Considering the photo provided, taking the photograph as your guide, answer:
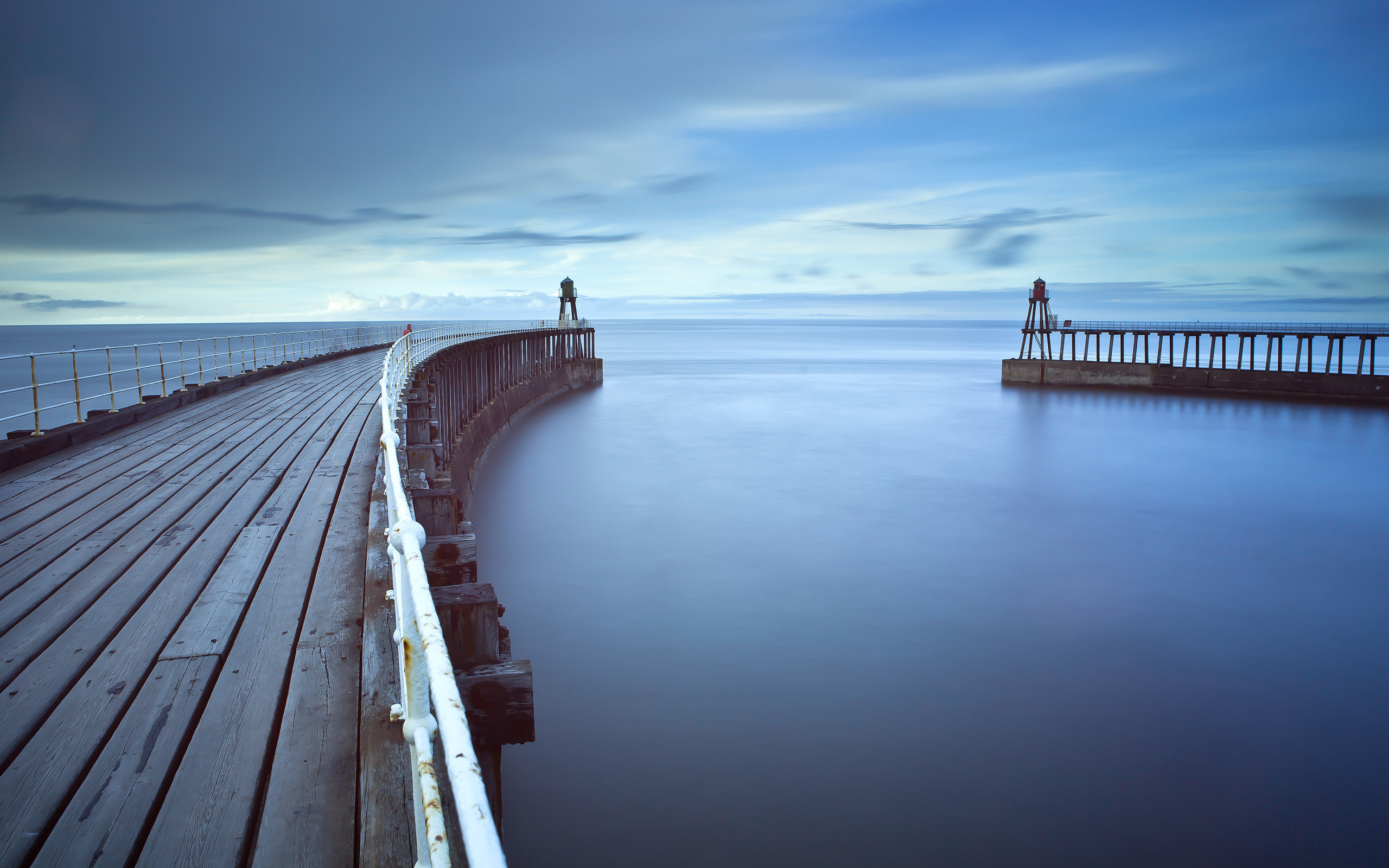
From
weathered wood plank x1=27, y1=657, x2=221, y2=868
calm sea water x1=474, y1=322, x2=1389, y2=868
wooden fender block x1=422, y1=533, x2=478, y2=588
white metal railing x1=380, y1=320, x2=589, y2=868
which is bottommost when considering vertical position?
calm sea water x1=474, y1=322, x2=1389, y2=868

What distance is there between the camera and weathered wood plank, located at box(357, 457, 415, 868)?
213 cm

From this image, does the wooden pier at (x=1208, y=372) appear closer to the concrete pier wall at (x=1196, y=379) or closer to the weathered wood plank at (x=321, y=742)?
→ the concrete pier wall at (x=1196, y=379)

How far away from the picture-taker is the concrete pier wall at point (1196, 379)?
124ft

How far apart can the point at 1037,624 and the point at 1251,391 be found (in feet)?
123

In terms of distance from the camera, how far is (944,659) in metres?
10.2

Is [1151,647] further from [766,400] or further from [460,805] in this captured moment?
[766,400]

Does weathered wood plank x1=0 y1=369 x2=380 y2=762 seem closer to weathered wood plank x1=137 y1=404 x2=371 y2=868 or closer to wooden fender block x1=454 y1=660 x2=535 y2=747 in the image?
weathered wood plank x1=137 y1=404 x2=371 y2=868

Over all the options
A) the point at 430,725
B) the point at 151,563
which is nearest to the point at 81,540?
the point at 151,563

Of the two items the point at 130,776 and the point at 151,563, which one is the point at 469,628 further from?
the point at 151,563

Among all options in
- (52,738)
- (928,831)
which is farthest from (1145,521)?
(52,738)

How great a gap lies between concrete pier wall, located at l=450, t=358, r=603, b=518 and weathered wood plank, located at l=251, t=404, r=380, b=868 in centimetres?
666

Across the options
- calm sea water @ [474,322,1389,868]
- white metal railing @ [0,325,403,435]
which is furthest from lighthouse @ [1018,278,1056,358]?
white metal railing @ [0,325,403,435]

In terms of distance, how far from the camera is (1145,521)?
706 inches

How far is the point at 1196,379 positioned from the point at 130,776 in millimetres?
48737
